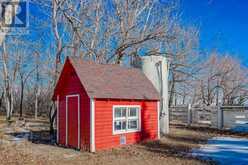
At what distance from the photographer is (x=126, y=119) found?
1280 cm

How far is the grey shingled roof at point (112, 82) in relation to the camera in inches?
469

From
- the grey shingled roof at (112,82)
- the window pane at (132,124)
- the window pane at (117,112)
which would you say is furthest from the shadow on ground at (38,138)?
the grey shingled roof at (112,82)

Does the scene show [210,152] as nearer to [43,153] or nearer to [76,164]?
[76,164]

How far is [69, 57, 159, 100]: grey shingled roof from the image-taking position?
11925 mm

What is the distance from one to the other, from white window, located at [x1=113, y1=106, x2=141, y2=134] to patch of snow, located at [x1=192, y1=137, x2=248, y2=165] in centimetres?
Result: 293

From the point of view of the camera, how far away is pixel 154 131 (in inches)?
569

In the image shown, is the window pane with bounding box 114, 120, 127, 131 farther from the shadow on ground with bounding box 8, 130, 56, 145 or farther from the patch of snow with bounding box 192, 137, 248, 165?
the shadow on ground with bounding box 8, 130, 56, 145

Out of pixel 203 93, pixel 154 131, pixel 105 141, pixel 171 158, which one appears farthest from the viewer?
pixel 203 93

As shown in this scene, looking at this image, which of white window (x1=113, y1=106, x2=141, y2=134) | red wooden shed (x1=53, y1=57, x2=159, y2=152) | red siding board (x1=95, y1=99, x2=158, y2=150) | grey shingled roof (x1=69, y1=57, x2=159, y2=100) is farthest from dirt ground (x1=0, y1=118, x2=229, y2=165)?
grey shingled roof (x1=69, y1=57, x2=159, y2=100)

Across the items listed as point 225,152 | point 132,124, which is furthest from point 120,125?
point 225,152

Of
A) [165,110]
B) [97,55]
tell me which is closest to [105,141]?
[165,110]

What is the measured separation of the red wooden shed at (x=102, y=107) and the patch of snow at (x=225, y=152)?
2.95 meters

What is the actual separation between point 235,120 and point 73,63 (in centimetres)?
1245

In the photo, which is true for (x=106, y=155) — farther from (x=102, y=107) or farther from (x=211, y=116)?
(x=211, y=116)
